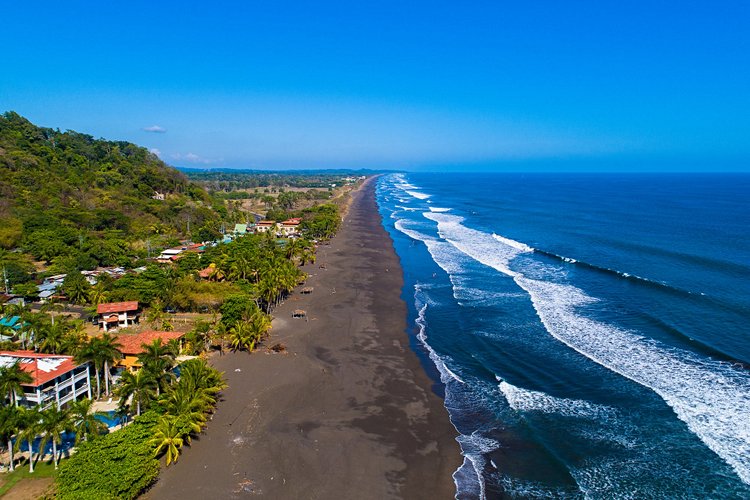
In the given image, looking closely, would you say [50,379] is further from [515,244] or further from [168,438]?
[515,244]

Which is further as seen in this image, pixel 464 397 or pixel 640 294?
pixel 640 294

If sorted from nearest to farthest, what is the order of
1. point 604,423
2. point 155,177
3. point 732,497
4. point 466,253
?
point 732,497, point 604,423, point 466,253, point 155,177

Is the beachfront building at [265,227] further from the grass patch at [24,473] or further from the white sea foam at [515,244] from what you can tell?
the grass patch at [24,473]

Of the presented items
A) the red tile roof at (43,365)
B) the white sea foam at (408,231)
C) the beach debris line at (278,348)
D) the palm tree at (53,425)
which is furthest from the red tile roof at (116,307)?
the white sea foam at (408,231)

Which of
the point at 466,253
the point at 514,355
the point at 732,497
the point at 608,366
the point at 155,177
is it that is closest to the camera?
the point at 732,497

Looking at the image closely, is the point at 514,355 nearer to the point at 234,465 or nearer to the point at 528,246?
the point at 234,465

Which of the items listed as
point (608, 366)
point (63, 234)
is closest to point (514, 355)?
point (608, 366)

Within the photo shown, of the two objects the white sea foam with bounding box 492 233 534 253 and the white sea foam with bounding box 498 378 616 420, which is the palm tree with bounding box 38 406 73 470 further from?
the white sea foam with bounding box 492 233 534 253
